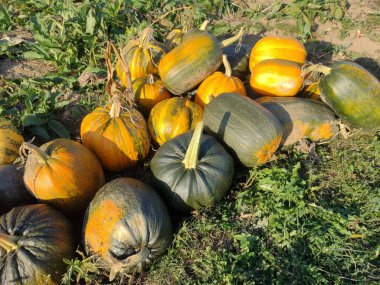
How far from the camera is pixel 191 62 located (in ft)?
13.7

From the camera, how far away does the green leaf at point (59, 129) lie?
4508mm

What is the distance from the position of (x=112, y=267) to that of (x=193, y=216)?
94cm

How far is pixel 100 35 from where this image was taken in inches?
228

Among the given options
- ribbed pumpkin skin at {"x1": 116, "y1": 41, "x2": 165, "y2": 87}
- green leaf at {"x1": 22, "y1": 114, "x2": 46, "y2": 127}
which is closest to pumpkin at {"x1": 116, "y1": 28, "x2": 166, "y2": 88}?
ribbed pumpkin skin at {"x1": 116, "y1": 41, "x2": 165, "y2": 87}

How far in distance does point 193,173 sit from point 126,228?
0.82 metres

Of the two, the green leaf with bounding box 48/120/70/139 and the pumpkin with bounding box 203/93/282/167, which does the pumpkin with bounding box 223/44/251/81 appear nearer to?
the pumpkin with bounding box 203/93/282/167

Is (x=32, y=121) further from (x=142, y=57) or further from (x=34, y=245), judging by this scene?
(x=34, y=245)

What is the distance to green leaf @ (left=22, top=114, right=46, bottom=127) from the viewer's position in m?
4.44

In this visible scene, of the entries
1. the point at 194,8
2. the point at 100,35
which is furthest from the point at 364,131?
the point at 100,35

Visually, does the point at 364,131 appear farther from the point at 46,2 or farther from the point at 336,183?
the point at 46,2

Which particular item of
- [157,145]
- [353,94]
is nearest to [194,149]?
[157,145]

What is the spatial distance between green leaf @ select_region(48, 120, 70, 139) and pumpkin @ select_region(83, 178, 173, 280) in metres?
1.57

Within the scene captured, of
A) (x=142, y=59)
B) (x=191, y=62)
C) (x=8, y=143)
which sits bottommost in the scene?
(x=8, y=143)

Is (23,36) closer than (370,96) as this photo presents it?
No
